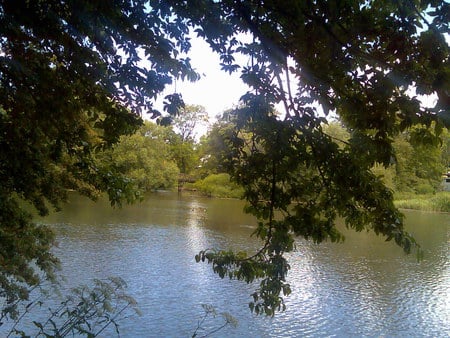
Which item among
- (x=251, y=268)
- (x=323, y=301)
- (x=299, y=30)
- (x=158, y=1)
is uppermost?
(x=158, y=1)

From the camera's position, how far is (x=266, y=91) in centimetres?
257

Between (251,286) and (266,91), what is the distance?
6.54 meters

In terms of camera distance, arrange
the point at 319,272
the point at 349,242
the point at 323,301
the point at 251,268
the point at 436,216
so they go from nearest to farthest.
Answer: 1. the point at 251,268
2. the point at 323,301
3. the point at 319,272
4. the point at 349,242
5. the point at 436,216

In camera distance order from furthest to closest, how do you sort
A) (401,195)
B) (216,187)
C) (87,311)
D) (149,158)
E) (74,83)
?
(216,187)
(149,158)
(401,195)
(87,311)
(74,83)

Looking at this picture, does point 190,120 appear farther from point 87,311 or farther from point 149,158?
point 87,311

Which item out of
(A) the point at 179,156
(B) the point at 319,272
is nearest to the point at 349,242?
(B) the point at 319,272

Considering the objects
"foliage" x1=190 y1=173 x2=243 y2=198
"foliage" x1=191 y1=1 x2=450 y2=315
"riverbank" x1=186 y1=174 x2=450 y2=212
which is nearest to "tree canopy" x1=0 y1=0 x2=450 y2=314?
"foliage" x1=191 y1=1 x2=450 y2=315

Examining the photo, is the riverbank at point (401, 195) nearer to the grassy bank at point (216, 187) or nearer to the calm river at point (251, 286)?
the grassy bank at point (216, 187)

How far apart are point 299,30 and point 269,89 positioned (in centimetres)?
42

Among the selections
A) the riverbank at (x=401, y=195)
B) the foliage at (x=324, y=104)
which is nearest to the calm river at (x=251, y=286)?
the foliage at (x=324, y=104)

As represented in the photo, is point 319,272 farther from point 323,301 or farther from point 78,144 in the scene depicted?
point 78,144

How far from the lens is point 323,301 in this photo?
318 inches

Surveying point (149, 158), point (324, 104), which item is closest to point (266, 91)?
point (324, 104)

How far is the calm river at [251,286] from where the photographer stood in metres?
6.79
